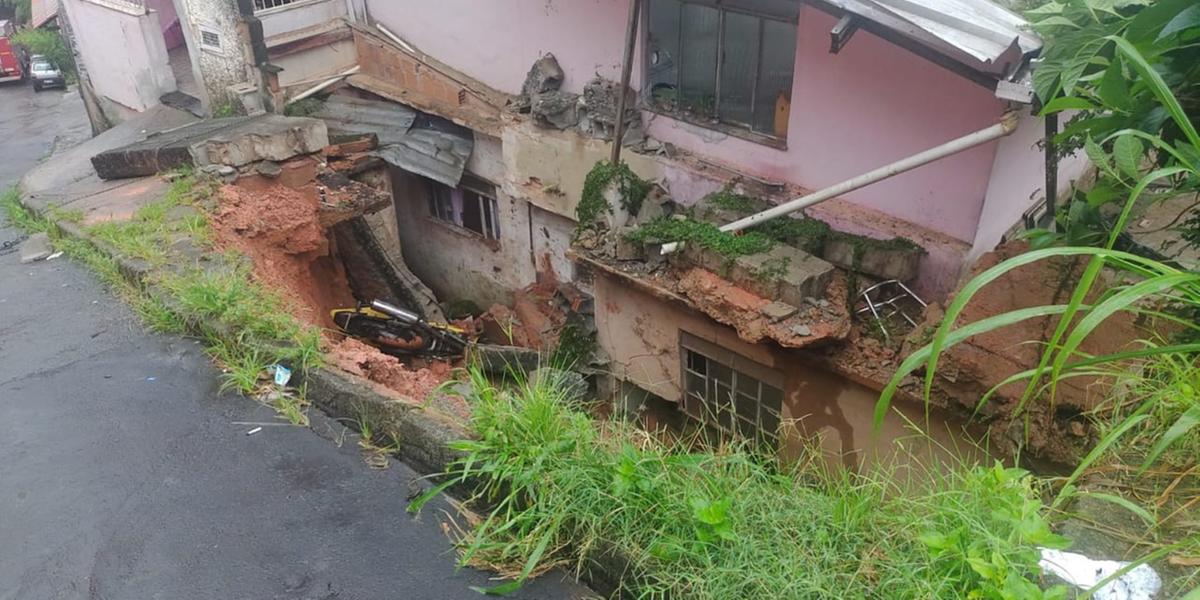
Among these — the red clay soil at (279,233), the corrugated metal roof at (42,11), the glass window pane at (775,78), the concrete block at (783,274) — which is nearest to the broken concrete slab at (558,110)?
the glass window pane at (775,78)

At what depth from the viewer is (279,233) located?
22.4ft

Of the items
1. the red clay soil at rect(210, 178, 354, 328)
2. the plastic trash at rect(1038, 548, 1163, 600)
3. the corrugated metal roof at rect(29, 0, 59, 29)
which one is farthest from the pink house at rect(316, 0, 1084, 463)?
the corrugated metal roof at rect(29, 0, 59, 29)

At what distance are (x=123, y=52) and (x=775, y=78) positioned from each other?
940cm

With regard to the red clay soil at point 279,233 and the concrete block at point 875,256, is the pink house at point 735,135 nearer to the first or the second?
the concrete block at point 875,256

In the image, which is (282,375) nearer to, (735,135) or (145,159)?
(145,159)

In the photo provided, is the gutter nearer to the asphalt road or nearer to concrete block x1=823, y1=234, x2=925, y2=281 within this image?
concrete block x1=823, y1=234, x2=925, y2=281

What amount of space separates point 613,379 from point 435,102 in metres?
4.43

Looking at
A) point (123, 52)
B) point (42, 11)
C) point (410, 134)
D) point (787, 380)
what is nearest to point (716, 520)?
point (787, 380)

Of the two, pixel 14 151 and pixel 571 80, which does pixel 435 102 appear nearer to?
pixel 571 80

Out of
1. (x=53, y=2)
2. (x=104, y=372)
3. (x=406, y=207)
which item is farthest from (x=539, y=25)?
(x=53, y=2)

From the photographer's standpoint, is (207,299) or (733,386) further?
(733,386)

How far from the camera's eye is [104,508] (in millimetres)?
3307

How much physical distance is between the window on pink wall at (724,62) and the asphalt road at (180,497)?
4830 millimetres

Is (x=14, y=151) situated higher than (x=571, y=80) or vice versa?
(x=571, y=80)
